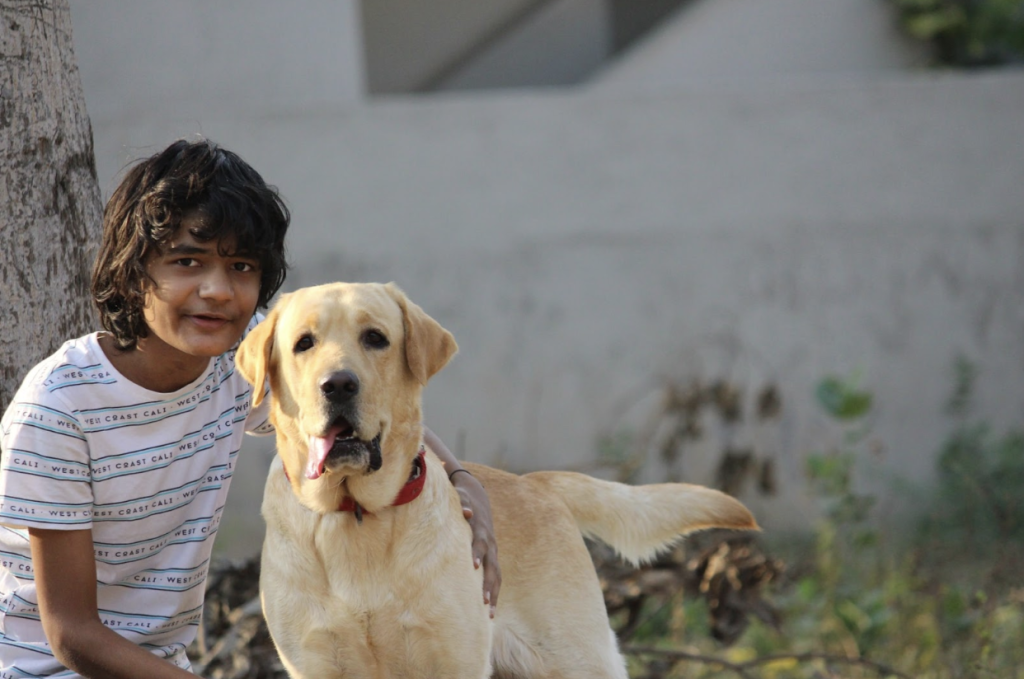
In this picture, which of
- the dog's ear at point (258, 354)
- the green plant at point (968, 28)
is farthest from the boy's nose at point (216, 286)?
the green plant at point (968, 28)

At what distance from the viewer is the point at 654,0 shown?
9945mm

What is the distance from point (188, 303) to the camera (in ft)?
8.22

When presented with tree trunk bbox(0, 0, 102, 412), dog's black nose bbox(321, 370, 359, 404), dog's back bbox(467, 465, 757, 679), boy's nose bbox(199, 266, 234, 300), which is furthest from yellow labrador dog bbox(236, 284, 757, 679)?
tree trunk bbox(0, 0, 102, 412)

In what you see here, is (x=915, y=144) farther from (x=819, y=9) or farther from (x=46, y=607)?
(x=46, y=607)

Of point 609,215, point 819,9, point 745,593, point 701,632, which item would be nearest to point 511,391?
point 609,215

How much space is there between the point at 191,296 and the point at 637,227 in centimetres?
476

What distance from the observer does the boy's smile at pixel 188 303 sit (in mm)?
2504

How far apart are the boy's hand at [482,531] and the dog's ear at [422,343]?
39 centimetres

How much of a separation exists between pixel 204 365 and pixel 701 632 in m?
3.58

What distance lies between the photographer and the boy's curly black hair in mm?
2500

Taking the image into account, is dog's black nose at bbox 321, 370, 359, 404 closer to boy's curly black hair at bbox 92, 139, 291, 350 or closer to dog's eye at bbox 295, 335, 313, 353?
dog's eye at bbox 295, 335, 313, 353

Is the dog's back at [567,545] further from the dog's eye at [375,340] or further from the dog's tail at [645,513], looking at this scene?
the dog's eye at [375,340]

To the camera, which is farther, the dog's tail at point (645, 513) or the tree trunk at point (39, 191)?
the dog's tail at point (645, 513)

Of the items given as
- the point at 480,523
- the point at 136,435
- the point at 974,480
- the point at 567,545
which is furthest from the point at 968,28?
the point at 136,435
